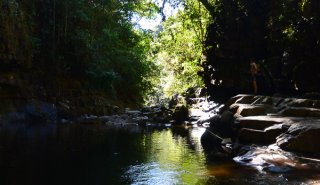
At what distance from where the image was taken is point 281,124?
14047 millimetres

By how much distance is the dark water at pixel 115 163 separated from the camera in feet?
32.5

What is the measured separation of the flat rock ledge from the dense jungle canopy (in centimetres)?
443

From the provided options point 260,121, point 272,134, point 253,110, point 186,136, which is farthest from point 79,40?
point 272,134

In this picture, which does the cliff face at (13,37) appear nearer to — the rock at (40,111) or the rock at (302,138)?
the rock at (40,111)

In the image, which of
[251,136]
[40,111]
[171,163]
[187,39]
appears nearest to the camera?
[171,163]

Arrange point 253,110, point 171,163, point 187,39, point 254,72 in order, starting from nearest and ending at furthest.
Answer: point 171,163, point 253,110, point 254,72, point 187,39

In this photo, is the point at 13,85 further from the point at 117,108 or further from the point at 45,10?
the point at 117,108

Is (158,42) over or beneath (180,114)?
over

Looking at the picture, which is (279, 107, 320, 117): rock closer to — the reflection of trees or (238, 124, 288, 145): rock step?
(238, 124, 288, 145): rock step

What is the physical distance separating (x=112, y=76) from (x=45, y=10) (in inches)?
285

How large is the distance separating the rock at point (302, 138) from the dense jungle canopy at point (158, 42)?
26.4ft

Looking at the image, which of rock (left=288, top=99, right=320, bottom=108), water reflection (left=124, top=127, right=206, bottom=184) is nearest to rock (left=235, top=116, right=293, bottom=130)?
rock (left=288, top=99, right=320, bottom=108)

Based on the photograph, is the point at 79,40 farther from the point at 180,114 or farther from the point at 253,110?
the point at 253,110

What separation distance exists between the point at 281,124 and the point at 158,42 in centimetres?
2711
